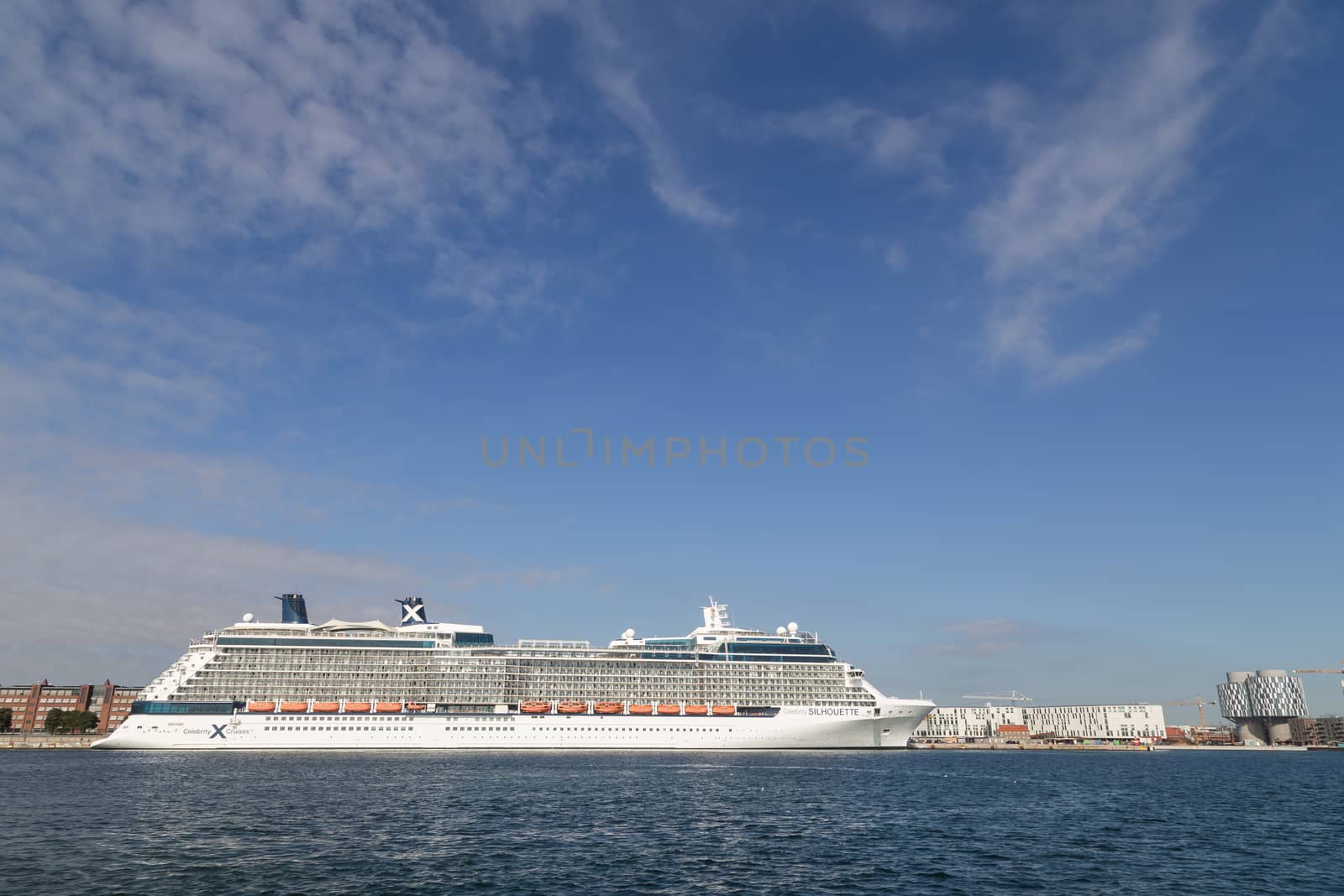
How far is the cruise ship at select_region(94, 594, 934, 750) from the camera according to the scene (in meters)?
101

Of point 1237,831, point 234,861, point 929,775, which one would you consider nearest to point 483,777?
point 234,861

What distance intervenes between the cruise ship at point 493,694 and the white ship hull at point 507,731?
0.15 meters

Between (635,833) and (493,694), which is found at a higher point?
(493,694)

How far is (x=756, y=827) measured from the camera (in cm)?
4275

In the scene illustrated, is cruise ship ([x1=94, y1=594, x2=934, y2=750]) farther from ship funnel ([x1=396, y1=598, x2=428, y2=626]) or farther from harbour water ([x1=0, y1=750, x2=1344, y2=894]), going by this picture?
harbour water ([x1=0, y1=750, x2=1344, y2=894])

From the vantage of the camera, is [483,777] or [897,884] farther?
[483,777]

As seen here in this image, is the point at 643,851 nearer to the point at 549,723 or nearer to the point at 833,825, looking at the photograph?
the point at 833,825

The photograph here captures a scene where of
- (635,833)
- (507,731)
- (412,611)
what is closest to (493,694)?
(507,731)

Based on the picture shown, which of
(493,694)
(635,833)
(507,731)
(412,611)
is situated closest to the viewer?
(635,833)

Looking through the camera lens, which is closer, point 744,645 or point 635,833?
point 635,833

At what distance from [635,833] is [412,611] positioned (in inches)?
3563

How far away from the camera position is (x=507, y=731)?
10344 centimetres

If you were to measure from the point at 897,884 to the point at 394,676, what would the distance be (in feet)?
299

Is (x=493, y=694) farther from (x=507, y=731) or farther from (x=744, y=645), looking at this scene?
(x=744, y=645)
